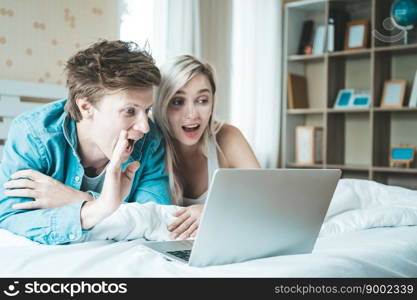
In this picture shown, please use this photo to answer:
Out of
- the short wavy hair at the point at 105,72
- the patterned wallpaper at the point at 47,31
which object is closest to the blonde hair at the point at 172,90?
the short wavy hair at the point at 105,72

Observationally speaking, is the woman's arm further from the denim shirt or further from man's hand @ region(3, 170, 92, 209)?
man's hand @ region(3, 170, 92, 209)

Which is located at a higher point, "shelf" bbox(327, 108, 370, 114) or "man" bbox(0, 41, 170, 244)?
"shelf" bbox(327, 108, 370, 114)

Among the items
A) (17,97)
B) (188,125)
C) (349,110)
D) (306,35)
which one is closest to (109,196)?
(188,125)

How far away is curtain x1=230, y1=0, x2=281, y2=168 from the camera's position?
3645mm

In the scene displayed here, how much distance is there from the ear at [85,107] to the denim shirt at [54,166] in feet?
0.20

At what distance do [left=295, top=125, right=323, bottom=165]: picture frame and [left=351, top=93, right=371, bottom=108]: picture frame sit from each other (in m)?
0.32

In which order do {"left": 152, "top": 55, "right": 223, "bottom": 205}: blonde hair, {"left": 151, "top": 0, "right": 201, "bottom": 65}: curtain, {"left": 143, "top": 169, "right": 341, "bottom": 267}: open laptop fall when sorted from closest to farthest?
{"left": 143, "top": 169, "right": 341, "bottom": 267}: open laptop, {"left": 152, "top": 55, "right": 223, "bottom": 205}: blonde hair, {"left": 151, "top": 0, "right": 201, "bottom": 65}: curtain

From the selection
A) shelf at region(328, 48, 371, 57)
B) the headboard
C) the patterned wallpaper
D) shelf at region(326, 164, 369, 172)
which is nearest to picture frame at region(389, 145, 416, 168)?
shelf at region(326, 164, 369, 172)

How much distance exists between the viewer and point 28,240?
1.12m

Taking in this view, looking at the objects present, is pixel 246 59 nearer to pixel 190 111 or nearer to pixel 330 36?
pixel 330 36

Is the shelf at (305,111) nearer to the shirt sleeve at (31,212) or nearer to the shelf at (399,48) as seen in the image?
the shelf at (399,48)

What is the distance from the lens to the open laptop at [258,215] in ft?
2.70

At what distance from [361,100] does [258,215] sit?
115 inches

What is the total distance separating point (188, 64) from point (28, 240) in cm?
81
